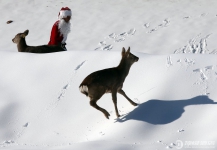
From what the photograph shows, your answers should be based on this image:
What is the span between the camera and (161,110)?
5871 millimetres

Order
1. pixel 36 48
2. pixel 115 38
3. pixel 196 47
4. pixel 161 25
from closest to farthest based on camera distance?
pixel 36 48, pixel 196 47, pixel 115 38, pixel 161 25

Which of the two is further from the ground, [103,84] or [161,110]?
[103,84]

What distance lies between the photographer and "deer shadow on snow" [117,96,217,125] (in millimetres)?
5699

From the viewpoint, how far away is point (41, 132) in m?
6.12

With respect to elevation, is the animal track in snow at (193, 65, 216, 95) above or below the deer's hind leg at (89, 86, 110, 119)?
above

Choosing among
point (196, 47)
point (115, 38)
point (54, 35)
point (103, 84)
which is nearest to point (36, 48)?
point (54, 35)

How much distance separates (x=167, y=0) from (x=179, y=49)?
14.3 ft

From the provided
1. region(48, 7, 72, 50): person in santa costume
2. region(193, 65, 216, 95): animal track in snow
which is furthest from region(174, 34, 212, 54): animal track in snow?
region(193, 65, 216, 95): animal track in snow

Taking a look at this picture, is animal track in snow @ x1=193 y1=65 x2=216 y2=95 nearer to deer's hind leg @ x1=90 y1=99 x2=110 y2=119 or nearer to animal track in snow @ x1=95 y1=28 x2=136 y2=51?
deer's hind leg @ x1=90 y1=99 x2=110 y2=119

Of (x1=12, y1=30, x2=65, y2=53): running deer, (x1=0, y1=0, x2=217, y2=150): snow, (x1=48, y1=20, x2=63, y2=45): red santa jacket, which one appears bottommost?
(x1=0, y1=0, x2=217, y2=150): snow

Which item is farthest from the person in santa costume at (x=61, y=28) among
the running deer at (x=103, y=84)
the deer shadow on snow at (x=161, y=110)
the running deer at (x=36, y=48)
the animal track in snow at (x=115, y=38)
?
the deer shadow on snow at (x=161, y=110)

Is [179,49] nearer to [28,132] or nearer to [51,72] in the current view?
[51,72]

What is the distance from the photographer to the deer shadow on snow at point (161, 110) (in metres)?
5.70

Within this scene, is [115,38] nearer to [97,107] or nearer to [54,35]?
[54,35]
